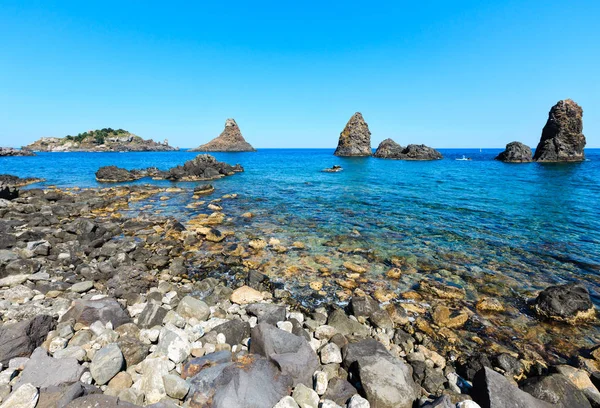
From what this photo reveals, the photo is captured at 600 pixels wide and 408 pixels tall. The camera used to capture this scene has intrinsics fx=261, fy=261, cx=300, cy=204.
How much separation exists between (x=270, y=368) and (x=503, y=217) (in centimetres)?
2200

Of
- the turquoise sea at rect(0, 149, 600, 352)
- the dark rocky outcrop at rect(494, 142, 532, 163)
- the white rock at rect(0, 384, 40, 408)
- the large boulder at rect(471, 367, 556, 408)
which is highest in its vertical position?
the dark rocky outcrop at rect(494, 142, 532, 163)

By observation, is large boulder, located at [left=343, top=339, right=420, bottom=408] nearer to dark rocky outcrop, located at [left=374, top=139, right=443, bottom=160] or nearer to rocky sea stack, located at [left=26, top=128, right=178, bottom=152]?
dark rocky outcrop, located at [left=374, top=139, right=443, bottom=160]

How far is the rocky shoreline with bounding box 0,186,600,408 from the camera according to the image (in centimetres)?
468

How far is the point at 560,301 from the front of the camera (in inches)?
315

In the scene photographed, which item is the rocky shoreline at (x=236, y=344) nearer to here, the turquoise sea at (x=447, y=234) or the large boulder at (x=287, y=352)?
the large boulder at (x=287, y=352)

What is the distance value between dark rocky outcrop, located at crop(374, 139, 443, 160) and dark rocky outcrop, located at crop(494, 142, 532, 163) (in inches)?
881

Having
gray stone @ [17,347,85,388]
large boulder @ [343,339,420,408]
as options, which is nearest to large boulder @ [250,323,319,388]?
large boulder @ [343,339,420,408]

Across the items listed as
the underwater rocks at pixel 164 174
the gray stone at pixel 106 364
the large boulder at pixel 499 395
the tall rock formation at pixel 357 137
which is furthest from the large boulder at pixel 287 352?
the tall rock formation at pixel 357 137

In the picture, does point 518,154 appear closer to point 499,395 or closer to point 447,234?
point 447,234

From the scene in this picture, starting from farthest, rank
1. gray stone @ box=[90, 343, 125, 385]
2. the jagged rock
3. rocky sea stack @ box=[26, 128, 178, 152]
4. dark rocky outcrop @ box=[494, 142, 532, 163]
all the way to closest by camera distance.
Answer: rocky sea stack @ box=[26, 128, 178, 152], dark rocky outcrop @ box=[494, 142, 532, 163], gray stone @ box=[90, 343, 125, 385], the jagged rock

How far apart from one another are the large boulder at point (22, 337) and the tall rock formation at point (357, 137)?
12043 centimetres

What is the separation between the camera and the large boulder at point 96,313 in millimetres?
6695

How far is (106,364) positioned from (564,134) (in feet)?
382

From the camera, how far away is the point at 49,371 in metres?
4.81
